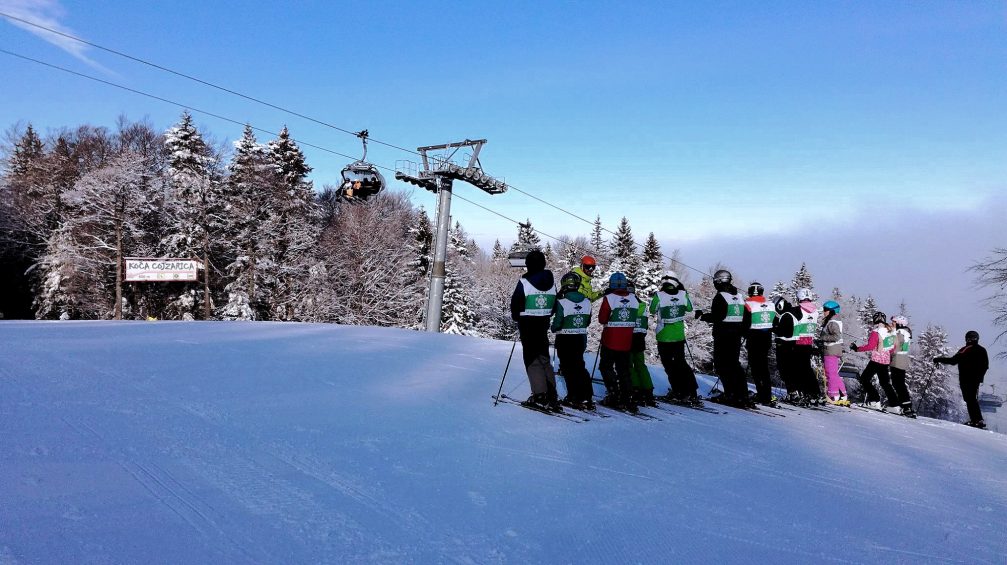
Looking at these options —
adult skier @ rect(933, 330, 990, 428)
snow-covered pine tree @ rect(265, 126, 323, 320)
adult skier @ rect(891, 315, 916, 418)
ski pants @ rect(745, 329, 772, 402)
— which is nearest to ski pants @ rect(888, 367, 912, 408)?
adult skier @ rect(891, 315, 916, 418)

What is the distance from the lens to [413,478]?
11.7 feet

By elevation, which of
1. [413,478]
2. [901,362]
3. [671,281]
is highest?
[671,281]

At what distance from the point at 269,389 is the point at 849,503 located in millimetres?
5821

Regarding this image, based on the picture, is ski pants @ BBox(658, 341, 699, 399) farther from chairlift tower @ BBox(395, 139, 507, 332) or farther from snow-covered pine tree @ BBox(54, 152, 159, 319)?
snow-covered pine tree @ BBox(54, 152, 159, 319)

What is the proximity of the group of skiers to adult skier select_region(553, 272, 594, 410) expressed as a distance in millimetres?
13

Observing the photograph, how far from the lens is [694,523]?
335cm

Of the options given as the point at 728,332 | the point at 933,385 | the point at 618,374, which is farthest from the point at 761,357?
the point at 933,385

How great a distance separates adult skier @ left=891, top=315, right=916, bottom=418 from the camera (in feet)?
34.2

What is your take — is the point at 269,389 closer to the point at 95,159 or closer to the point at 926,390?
the point at 95,159

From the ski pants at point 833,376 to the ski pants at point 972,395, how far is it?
2.15 meters

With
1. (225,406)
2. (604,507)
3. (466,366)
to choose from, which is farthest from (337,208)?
(604,507)

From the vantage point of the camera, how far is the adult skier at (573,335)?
6.39 meters

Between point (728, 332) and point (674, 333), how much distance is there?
951mm

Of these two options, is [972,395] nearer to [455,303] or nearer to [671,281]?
[671,281]
